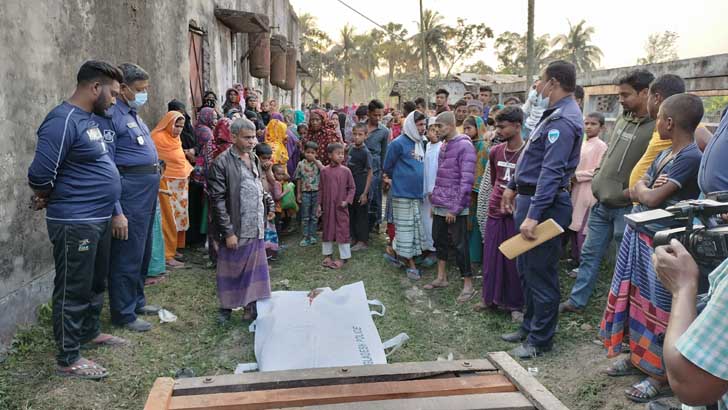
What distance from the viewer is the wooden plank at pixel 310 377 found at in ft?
6.63

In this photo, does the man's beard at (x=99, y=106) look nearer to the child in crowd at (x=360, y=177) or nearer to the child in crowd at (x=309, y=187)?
the child in crowd at (x=309, y=187)

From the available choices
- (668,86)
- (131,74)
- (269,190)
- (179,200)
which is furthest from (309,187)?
(668,86)

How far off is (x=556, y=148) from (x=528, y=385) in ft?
6.40

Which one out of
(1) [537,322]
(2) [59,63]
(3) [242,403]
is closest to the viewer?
(3) [242,403]

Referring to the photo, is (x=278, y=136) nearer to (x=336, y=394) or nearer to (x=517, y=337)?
(x=517, y=337)

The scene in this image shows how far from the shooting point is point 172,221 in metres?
5.71

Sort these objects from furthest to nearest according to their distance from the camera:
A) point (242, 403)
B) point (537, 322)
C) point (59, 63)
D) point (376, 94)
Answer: point (376, 94)
point (59, 63)
point (537, 322)
point (242, 403)

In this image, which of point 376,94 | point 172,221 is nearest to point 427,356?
point 172,221

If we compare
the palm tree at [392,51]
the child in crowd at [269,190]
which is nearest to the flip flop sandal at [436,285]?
the child in crowd at [269,190]

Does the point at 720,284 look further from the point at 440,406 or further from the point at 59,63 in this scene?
the point at 59,63

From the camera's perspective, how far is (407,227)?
5.78 m

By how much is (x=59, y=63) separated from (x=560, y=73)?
13.6 ft

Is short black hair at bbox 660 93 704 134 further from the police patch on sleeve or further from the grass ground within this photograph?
the grass ground

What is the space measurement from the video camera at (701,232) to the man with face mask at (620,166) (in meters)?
2.37
